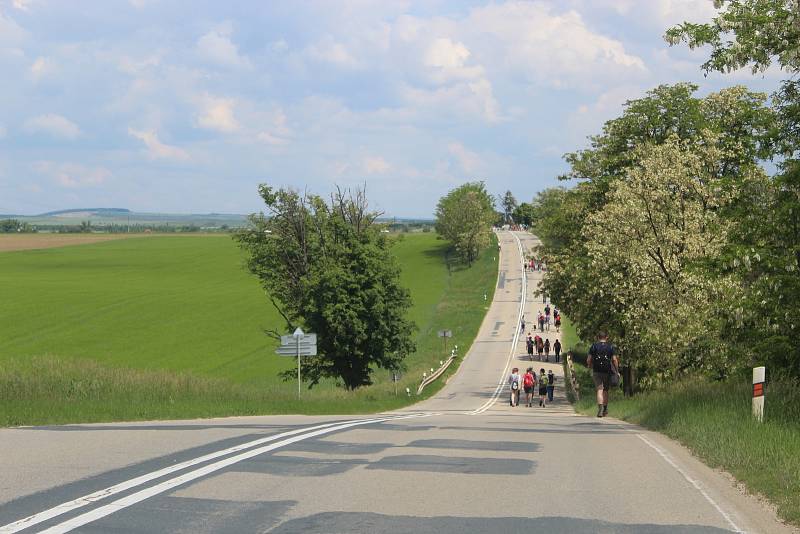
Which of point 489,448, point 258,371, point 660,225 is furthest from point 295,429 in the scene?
point 258,371

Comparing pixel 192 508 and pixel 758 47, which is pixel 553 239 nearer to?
pixel 758 47

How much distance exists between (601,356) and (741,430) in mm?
8416

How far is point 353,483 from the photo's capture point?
852 centimetres

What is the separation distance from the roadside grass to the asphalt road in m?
0.29

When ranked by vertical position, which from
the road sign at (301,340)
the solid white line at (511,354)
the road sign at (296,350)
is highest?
the road sign at (301,340)

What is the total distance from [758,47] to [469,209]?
121203 millimetres

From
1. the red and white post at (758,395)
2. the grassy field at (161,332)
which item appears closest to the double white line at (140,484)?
the grassy field at (161,332)

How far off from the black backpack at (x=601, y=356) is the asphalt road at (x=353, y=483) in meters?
7.16

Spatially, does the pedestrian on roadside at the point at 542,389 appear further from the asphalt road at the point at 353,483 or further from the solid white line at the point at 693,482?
the asphalt road at the point at 353,483

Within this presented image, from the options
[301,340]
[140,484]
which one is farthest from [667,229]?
A: [140,484]

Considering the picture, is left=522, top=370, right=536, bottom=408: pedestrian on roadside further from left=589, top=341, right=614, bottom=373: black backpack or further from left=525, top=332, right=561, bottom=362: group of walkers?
left=525, top=332, right=561, bottom=362: group of walkers

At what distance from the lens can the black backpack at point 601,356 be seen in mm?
20984

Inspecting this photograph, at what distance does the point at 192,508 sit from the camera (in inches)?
283

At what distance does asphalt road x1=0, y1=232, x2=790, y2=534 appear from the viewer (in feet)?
22.7
